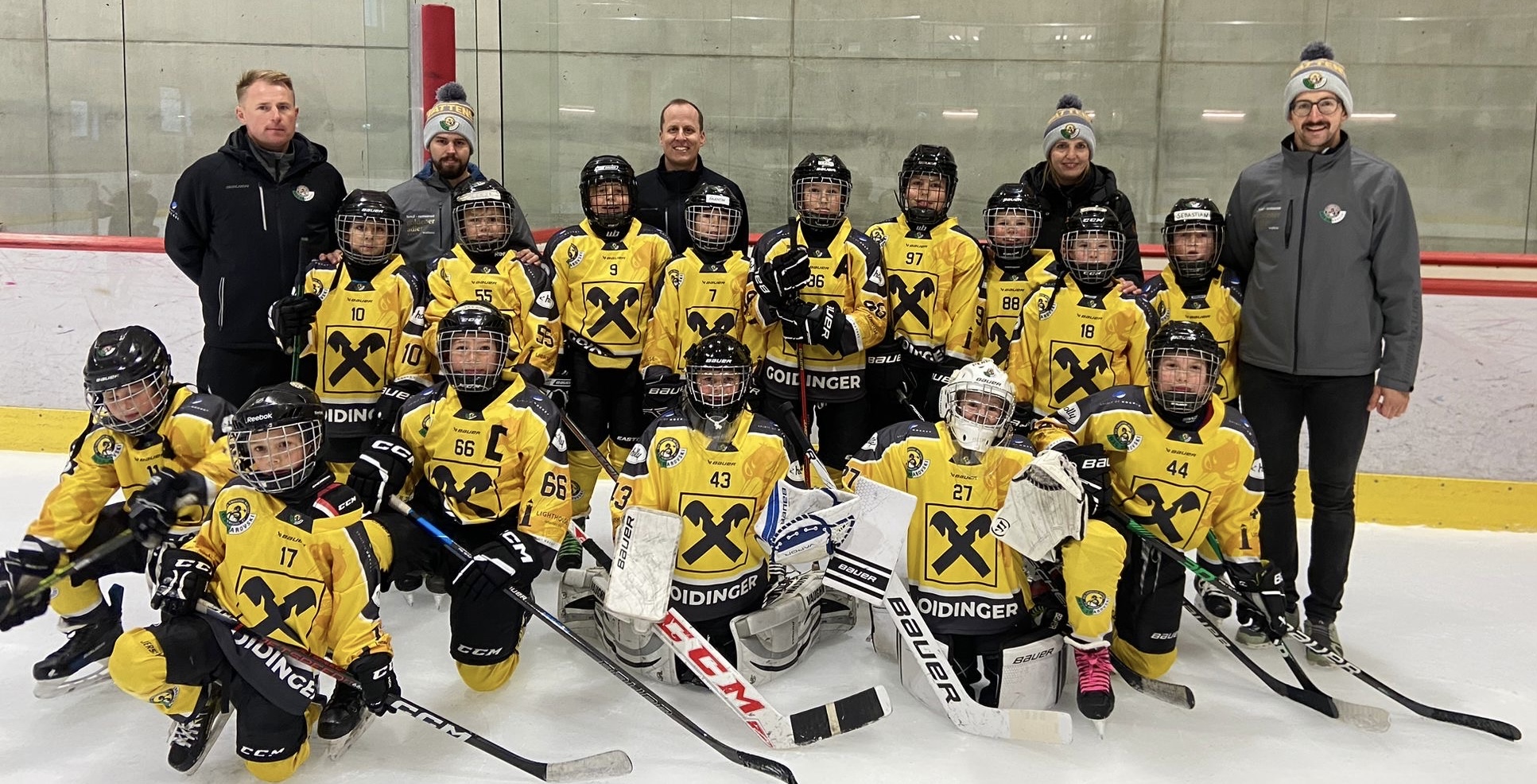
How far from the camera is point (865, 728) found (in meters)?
2.43

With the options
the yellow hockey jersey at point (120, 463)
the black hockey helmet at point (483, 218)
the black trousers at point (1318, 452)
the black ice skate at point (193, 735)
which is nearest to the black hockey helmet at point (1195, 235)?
the black trousers at point (1318, 452)

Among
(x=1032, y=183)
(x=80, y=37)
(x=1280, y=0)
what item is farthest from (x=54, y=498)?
(x=1280, y=0)

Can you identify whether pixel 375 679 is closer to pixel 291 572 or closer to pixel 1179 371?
pixel 291 572

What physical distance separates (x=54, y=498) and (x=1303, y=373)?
291 cm

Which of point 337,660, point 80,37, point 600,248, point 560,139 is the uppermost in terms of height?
point 80,37

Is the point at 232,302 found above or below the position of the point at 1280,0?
below

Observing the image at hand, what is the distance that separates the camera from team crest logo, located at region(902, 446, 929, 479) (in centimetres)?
254

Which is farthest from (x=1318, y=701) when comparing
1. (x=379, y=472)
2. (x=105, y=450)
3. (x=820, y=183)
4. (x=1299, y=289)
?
(x=105, y=450)

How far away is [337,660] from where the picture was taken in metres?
2.16

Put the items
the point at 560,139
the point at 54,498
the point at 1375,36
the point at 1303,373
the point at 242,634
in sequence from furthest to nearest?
the point at 560,139 → the point at 1375,36 → the point at 1303,373 → the point at 54,498 → the point at 242,634

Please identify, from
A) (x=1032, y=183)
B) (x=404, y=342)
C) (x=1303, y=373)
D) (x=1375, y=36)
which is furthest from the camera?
(x=1375, y=36)

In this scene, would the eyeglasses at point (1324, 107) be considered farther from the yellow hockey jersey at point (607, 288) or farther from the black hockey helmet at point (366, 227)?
the black hockey helmet at point (366, 227)

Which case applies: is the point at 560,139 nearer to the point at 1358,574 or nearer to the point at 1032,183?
the point at 1032,183

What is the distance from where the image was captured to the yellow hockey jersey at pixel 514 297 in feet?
10.2
